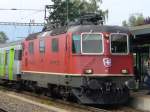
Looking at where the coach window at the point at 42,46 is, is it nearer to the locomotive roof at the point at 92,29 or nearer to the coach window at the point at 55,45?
the coach window at the point at 55,45

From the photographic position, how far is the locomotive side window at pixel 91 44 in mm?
18109

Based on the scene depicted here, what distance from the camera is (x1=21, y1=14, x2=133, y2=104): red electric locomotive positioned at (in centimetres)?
1779

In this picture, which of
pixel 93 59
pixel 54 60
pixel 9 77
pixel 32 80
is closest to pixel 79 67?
pixel 93 59

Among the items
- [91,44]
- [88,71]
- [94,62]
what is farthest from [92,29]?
[88,71]

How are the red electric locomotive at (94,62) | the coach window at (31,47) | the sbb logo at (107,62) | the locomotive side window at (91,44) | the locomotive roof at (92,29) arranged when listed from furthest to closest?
1. the coach window at (31,47)
2. the locomotive roof at (92,29)
3. the locomotive side window at (91,44)
4. the sbb logo at (107,62)
5. the red electric locomotive at (94,62)

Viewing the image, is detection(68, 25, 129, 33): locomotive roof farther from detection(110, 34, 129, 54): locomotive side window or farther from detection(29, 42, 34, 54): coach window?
detection(29, 42, 34, 54): coach window

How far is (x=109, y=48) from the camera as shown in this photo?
59.6 feet

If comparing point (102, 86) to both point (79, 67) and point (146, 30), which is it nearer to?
point (79, 67)

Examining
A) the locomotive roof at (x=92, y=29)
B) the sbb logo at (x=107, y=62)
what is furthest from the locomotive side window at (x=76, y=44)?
the sbb logo at (x=107, y=62)

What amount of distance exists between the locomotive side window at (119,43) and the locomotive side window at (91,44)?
468 millimetres

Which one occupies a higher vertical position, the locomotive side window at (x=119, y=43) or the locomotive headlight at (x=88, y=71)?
the locomotive side window at (x=119, y=43)

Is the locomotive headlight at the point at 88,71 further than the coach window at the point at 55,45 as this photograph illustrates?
No

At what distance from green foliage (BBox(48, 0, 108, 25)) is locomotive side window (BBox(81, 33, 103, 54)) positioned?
32.3 metres

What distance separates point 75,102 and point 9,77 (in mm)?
9967
